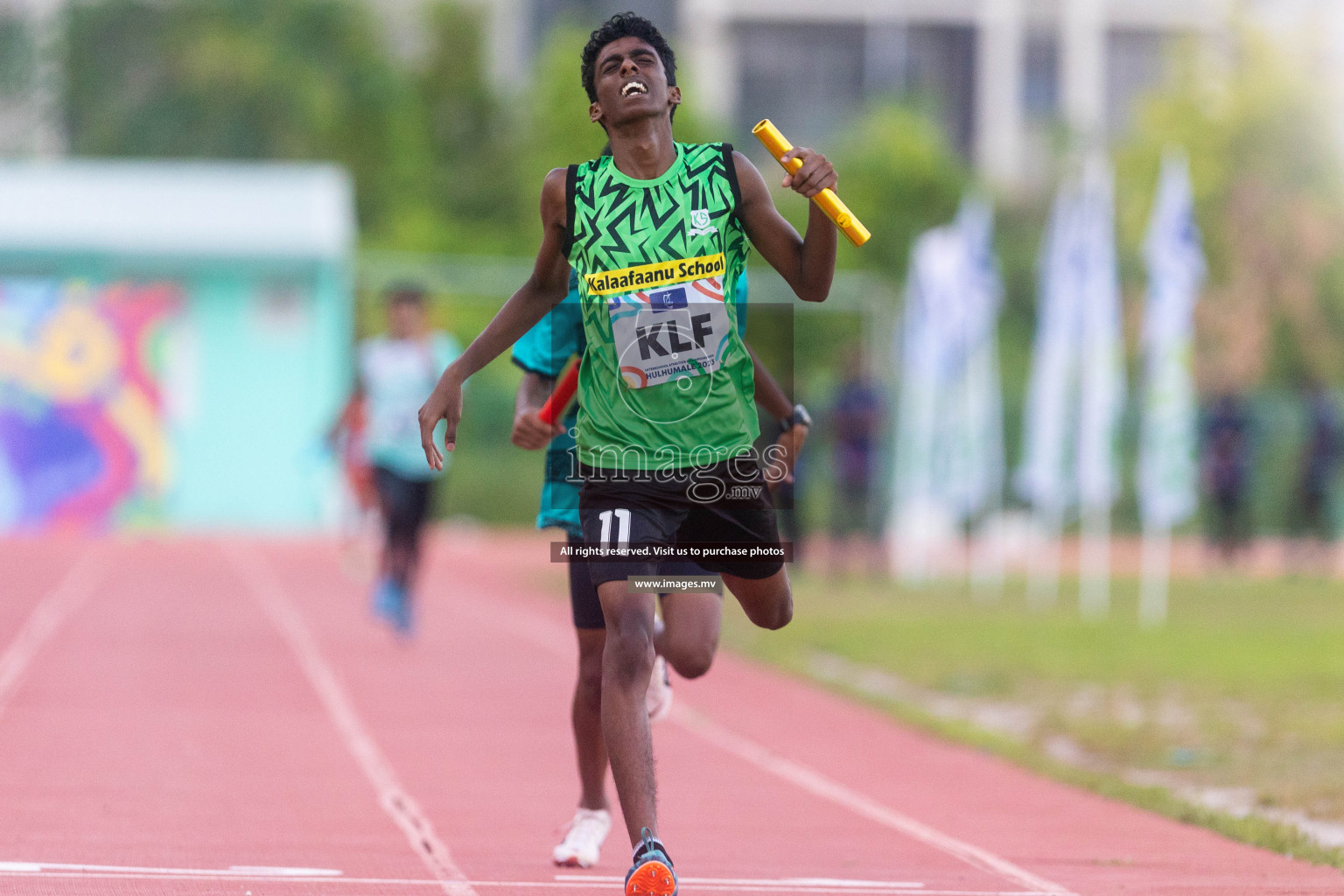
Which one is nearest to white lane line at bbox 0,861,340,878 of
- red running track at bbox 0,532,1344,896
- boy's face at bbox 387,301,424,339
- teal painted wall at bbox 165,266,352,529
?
red running track at bbox 0,532,1344,896

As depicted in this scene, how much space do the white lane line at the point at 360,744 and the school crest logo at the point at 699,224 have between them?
1.74 m

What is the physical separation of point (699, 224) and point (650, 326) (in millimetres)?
266

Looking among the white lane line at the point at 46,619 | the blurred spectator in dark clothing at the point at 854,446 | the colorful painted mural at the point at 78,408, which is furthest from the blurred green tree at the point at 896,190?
the white lane line at the point at 46,619

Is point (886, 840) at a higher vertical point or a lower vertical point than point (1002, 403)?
higher

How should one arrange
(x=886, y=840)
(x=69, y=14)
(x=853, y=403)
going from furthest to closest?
(x=69, y=14) < (x=853, y=403) < (x=886, y=840)

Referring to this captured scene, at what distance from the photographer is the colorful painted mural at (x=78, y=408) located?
26969mm

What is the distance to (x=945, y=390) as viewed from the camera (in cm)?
2052

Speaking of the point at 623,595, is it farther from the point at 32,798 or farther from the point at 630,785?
A: the point at 32,798

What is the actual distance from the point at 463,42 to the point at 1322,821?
1951 inches

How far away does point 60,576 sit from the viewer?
1794 cm

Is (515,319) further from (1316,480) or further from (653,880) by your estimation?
(1316,480)

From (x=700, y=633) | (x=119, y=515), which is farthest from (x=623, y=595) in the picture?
(x=119, y=515)

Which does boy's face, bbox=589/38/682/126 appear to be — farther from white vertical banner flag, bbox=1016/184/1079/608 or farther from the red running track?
white vertical banner flag, bbox=1016/184/1079/608

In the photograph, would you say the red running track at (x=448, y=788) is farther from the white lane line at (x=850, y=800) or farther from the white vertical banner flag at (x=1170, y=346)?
the white vertical banner flag at (x=1170, y=346)
